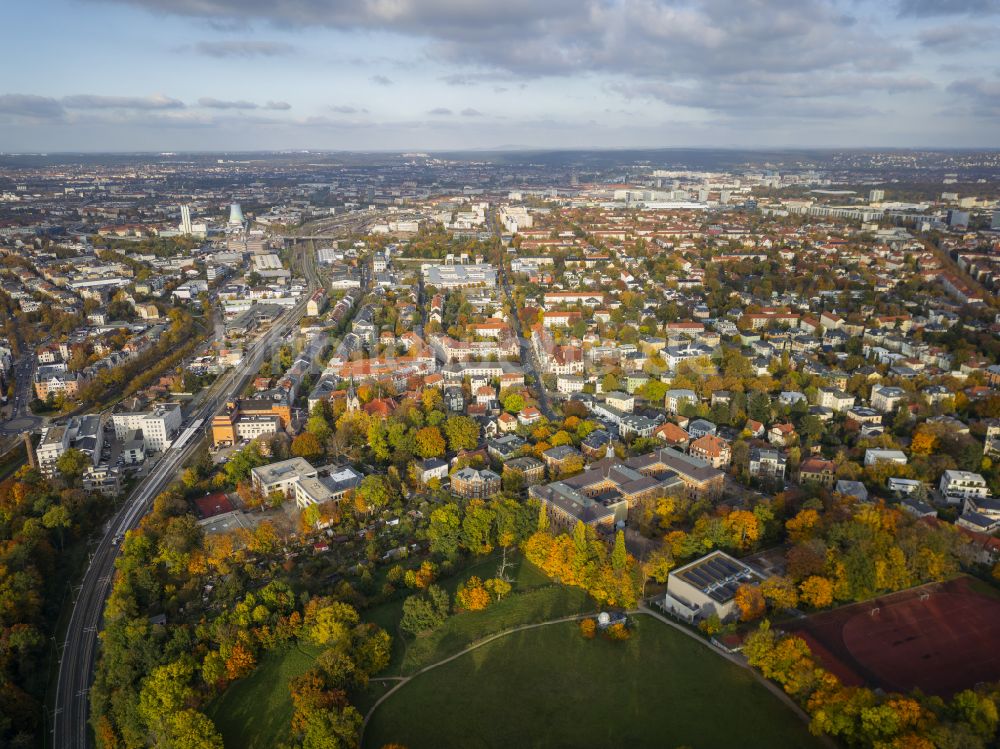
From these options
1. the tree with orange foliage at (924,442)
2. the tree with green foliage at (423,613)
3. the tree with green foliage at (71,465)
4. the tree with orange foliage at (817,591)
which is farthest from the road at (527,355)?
the tree with green foliage at (71,465)

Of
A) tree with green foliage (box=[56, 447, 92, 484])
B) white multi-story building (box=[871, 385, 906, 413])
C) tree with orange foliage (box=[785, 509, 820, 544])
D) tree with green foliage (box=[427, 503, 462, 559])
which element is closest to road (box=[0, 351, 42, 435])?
tree with green foliage (box=[56, 447, 92, 484])

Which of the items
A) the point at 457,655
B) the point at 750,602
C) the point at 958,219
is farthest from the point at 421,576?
the point at 958,219

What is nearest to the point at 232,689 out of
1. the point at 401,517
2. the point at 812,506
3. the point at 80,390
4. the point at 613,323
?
the point at 401,517

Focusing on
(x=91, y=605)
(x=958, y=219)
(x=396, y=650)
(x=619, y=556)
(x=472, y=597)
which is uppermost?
(x=958, y=219)

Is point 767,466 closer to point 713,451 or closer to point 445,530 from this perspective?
point 713,451

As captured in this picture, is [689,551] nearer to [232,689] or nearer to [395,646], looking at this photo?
[395,646]

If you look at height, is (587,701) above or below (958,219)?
below

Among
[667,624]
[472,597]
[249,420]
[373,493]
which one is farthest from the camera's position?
[249,420]

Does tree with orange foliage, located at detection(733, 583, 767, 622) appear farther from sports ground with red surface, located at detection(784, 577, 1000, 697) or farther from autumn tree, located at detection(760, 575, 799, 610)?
sports ground with red surface, located at detection(784, 577, 1000, 697)
